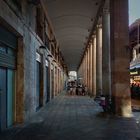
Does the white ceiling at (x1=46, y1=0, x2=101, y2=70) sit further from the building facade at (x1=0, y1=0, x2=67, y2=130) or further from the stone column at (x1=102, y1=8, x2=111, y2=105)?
the building facade at (x1=0, y1=0, x2=67, y2=130)

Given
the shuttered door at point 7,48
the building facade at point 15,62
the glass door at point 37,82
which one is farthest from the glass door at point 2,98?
the glass door at point 37,82

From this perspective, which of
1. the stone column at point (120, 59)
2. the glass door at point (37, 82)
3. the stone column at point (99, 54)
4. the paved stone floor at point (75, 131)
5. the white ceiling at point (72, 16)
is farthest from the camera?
the stone column at point (99, 54)

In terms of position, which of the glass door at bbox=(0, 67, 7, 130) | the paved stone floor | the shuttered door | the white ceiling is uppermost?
the white ceiling

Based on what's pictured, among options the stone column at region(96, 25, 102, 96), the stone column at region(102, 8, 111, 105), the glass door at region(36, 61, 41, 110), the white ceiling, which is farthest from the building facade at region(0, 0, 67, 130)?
the stone column at region(96, 25, 102, 96)

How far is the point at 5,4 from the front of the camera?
10.1 metres

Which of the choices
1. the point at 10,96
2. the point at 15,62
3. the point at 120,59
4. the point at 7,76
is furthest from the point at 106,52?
the point at 7,76

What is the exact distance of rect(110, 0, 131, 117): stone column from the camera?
52.1 feet

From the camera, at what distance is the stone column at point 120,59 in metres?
15.9

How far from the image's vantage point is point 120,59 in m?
16.0

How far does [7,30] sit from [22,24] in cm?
161

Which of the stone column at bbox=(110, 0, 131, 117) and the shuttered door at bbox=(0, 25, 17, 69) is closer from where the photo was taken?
the shuttered door at bbox=(0, 25, 17, 69)

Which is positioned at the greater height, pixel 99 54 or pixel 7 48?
pixel 99 54

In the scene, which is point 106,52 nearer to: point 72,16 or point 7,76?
point 72,16

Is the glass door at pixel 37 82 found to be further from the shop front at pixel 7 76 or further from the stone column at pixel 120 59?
the shop front at pixel 7 76
